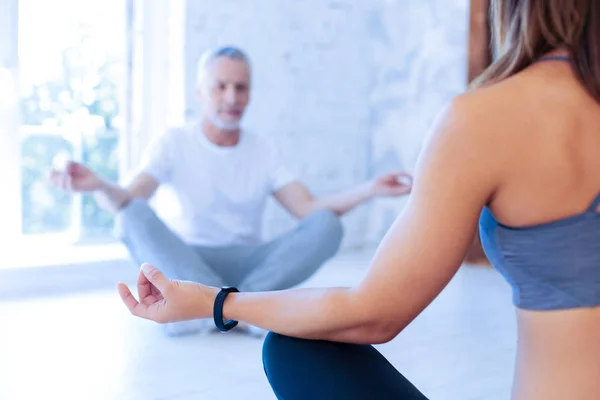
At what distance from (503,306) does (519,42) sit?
7.64 feet

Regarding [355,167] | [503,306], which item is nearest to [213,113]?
[503,306]

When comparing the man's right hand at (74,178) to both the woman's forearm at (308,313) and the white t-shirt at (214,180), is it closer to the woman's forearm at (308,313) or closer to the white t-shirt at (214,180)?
the white t-shirt at (214,180)

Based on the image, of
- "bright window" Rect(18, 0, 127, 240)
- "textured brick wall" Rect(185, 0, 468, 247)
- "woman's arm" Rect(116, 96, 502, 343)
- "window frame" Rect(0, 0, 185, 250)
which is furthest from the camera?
"textured brick wall" Rect(185, 0, 468, 247)

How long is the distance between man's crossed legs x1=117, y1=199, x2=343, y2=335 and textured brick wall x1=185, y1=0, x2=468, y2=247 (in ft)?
4.69

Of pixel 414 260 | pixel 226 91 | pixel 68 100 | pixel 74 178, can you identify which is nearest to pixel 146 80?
pixel 68 100

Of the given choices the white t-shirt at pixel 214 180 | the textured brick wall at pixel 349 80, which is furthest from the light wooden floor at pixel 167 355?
the textured brick wall at pixel 349 80

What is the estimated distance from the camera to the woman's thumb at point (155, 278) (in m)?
0.91

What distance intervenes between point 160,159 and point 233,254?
42 cm

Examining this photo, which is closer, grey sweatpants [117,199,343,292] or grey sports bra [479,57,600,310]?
grey sports bra [479,57,600,310]

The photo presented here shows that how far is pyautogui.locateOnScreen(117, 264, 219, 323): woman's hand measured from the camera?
908 mm

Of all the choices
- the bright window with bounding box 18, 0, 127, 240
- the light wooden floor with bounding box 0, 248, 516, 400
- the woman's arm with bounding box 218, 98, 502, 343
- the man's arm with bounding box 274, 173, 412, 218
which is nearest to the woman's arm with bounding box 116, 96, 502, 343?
the woman's arm with bounding box 218, 98, 502, 343

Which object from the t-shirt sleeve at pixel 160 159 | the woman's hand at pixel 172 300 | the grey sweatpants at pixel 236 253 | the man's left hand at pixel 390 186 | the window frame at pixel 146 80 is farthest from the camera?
the window frame at pixel 146 80

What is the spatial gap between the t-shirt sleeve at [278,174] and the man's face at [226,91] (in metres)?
0.18

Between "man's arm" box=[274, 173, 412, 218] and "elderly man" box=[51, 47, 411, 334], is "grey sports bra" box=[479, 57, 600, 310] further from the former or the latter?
"elderly man" box=[51, 47, 411, 334]
